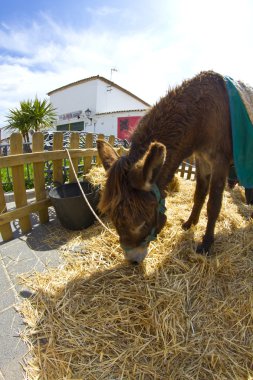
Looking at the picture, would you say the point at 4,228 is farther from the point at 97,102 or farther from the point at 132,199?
the point at 97,102

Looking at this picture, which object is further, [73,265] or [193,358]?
[73,265]

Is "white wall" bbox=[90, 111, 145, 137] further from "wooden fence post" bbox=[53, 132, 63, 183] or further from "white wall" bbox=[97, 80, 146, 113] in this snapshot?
"wooden fence post" bbox=[53, 132, 63, 183]

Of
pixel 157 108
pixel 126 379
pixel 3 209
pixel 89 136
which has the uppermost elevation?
pixel 157 108

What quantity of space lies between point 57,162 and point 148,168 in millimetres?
2675

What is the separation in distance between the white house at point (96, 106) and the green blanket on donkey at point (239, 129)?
20.5 m

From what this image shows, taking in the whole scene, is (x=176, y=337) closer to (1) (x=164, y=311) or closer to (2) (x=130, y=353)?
(1) (x=164, y=311)

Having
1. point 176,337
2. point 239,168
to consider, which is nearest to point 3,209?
point 176,337

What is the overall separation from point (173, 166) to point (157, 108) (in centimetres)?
61

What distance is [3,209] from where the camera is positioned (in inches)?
131

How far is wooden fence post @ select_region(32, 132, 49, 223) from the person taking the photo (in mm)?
3514

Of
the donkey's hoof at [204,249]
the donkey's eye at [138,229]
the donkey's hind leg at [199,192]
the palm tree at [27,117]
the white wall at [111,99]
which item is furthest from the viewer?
the white wall at [111,99]

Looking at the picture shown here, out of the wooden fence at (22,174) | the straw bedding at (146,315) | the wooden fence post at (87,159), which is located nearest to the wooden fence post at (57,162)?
the wooden fence at (22,174)

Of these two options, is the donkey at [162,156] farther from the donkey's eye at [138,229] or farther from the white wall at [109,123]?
the white wall at [109,123]

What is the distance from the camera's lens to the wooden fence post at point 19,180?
3.27 m
